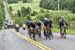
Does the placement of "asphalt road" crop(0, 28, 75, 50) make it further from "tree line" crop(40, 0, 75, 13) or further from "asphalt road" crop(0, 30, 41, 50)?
"tree line" crop(40, 0, 75, 13)

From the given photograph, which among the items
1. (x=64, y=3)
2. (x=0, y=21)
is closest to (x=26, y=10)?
(x=0, y=21)

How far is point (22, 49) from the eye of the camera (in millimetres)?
22656

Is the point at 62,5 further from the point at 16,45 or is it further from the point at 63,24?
the point at 16,45

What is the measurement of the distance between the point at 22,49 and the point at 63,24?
969cm

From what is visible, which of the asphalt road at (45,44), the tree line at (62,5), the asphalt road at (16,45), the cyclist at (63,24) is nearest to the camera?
the asphalt road at (45,44)

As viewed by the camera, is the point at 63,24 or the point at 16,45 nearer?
the point at 16,45

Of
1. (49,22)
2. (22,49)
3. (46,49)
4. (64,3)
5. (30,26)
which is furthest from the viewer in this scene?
(64,3)

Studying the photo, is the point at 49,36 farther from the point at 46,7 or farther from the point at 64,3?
the point at 46,7

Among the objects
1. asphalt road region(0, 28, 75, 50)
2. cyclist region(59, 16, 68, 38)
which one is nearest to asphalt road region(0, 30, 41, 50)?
asphalt road region(0, 28, 75, 50)

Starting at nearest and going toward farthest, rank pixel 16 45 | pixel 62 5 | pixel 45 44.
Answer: pixel 45 44
pixel 16 45
pixel 62 5

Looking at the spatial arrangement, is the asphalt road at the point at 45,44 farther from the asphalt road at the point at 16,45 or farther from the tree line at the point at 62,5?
the tree line at the point at 62,5

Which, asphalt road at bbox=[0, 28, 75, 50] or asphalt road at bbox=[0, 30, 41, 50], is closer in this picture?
asphalt road at bbox=[0, 28, 75, 50]

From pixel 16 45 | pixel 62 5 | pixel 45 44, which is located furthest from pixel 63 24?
pixel 62 5

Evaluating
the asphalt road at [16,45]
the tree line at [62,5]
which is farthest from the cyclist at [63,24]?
the tree line at [62,5]
